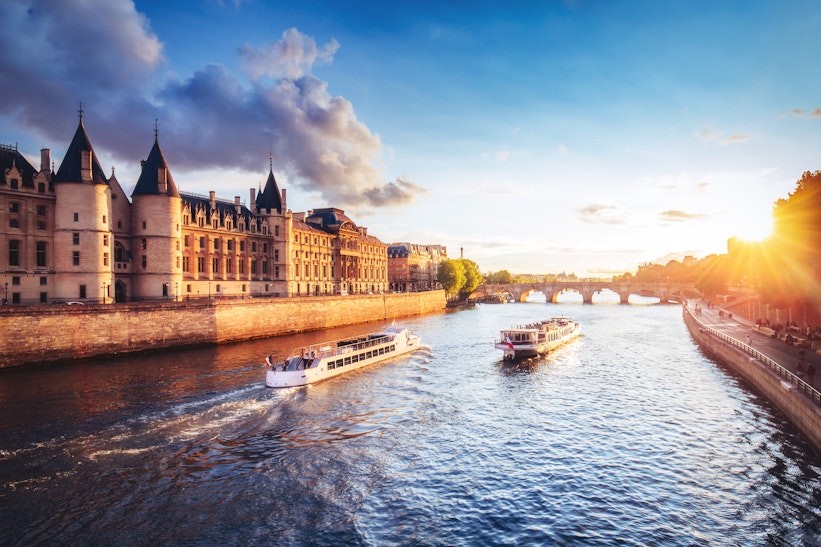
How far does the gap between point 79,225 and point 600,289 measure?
149629 mm

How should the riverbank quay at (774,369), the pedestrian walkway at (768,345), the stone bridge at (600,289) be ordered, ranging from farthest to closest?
1. the stone bridge at (600,289)
2. the pedestrian walkway at (768,345)
3. the riverbank quay at (774,369)

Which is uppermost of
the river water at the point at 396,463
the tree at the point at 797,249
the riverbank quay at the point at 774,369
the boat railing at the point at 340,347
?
the tree at the point at 797,249

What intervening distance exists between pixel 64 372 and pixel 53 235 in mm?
18591

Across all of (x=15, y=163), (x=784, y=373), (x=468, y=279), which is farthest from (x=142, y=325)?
(x=468, y=279)

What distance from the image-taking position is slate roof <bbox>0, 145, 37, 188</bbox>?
50.4m

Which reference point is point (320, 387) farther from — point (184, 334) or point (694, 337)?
point (694, 337)

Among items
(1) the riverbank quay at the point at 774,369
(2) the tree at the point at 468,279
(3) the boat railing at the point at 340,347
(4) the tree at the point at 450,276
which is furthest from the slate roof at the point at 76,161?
(2) the tree at the point at 468,279

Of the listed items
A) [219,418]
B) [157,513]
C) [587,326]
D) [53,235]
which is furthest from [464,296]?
[157,513]

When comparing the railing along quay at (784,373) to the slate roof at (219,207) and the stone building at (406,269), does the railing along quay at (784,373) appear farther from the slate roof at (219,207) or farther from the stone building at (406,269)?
the stone building at (406,269)

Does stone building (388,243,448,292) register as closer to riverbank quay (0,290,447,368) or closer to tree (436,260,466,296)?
tree (436,260,466,296)

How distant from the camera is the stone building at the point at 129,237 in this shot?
50812 millimetres

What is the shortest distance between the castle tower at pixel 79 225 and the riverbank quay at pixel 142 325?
20.9 ft

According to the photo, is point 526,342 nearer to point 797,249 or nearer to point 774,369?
point 774,369

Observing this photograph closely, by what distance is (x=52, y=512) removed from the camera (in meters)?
17.9
